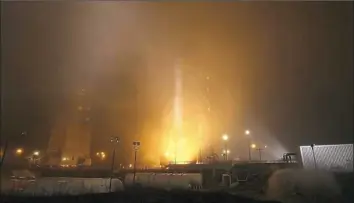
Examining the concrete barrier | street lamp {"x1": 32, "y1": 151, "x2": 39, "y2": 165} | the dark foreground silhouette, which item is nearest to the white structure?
the dark foreground silhouette

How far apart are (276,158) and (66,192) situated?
18.9 ft

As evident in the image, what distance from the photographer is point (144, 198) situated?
7047mm

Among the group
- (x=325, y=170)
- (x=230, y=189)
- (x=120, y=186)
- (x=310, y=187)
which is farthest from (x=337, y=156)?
(x=120, y=186)

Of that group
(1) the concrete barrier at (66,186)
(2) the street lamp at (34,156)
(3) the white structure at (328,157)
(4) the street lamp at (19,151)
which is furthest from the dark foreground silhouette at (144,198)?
(3) the white structure at (328,157)

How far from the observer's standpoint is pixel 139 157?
7938mm

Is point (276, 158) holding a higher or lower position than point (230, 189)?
higher

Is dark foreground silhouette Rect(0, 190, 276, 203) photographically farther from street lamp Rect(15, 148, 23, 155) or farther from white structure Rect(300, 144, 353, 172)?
white structure Rect(300, 144, 353, 172)

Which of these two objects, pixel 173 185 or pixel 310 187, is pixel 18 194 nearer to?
pixel 173 185

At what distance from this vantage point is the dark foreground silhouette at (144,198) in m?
6.95

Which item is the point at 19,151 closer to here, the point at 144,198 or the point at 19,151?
the point at 19,151

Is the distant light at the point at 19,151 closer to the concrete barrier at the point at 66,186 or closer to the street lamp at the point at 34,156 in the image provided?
the street lamp at the point at 34,156

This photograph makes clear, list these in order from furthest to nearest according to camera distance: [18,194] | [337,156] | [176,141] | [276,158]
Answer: [176,141]
[337,156]
[276,158]
[18,194]

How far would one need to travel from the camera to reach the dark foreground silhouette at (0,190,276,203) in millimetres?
6945

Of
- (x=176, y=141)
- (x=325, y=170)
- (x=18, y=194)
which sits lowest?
(x=18, y=194)
